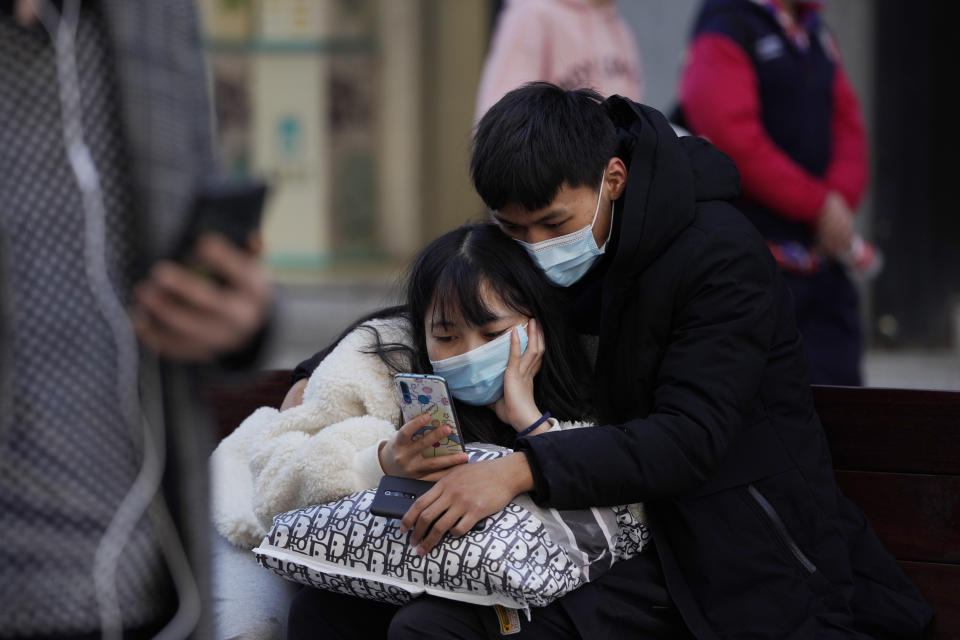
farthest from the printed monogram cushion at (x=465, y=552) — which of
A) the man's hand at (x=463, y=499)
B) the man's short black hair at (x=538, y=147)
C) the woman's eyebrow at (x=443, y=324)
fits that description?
the man's short black hair at (x=538, y=147)

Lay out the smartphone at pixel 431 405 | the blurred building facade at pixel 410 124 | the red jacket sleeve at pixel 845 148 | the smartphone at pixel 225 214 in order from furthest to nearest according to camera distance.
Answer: the blurred building facade at pixel 410 124
the red jacket sleeve at pixel 845 148
the smartphone at pixel 431 405
the smartphone at pixel 225 214

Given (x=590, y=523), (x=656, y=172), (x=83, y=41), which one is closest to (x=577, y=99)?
(x=656, y=172)

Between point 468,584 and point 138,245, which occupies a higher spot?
point 138,245

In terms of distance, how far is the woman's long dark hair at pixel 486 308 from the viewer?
253cm

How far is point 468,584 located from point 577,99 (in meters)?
1.06

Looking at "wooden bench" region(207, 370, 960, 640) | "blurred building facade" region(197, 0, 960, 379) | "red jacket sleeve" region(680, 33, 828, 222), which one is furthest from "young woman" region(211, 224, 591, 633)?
A: "blurred building facade" region(197, 0, 960, 379)

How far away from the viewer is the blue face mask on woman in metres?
2.50

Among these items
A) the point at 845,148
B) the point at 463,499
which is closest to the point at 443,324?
the point at 463,499

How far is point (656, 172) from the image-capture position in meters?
2.46

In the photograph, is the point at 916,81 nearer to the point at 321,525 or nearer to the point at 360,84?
the point at 360,84

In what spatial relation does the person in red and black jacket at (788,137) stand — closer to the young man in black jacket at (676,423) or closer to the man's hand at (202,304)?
the young man in black jacket at (676,423)

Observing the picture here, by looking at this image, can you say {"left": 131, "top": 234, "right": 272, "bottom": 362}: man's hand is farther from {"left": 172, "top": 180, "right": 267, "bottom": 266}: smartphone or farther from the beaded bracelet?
the beaded bracelet

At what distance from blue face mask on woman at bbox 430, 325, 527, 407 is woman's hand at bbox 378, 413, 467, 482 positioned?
204 mm

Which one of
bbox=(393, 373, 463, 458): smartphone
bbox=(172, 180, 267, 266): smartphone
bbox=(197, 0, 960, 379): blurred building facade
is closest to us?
bbox=(172, 180, 267, 266): smartphone
